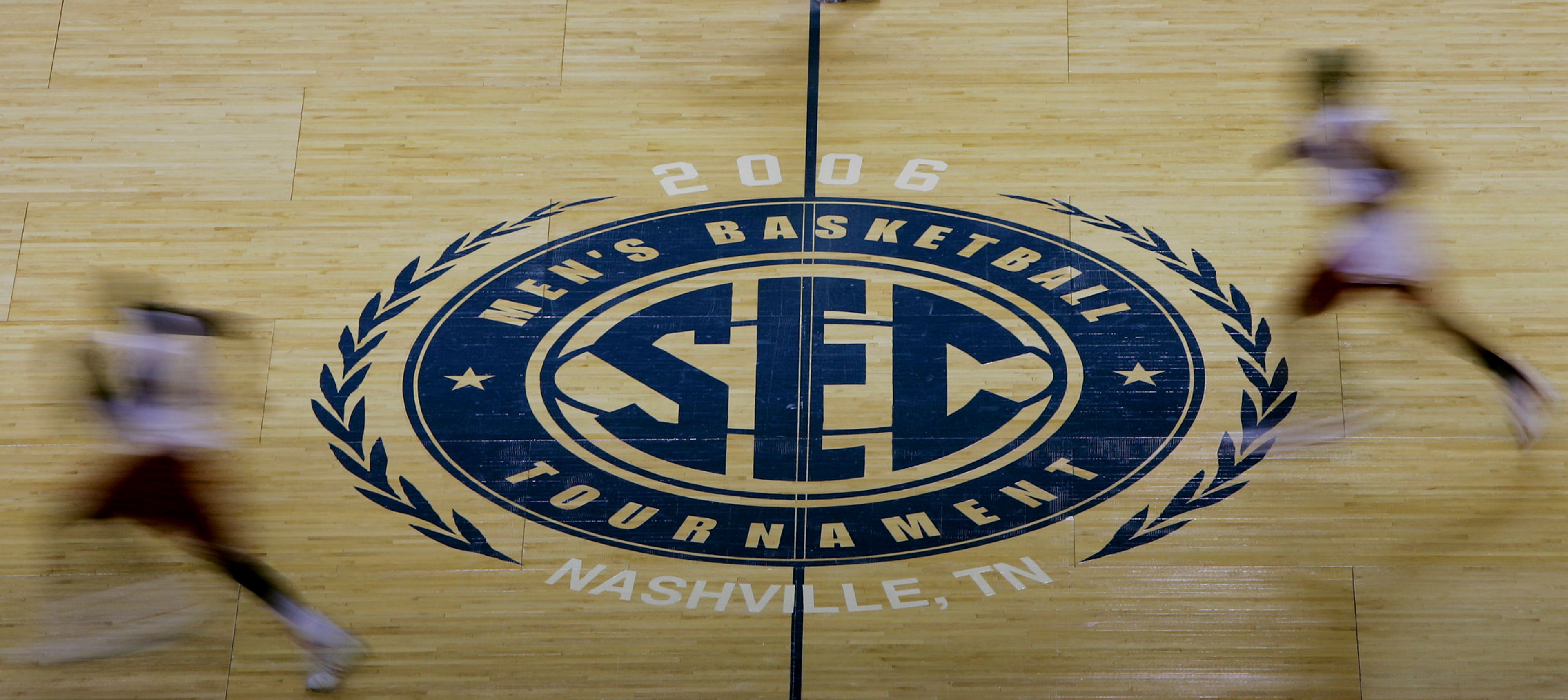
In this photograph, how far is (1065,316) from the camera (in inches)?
218

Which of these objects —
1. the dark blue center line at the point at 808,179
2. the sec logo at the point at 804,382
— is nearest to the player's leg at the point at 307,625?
the sec logo at the point at 804,382

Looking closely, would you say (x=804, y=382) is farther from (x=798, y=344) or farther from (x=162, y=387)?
(x=162, y=387)

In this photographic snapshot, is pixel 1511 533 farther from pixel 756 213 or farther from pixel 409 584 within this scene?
pixel 409 584

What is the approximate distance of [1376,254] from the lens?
5.04 m

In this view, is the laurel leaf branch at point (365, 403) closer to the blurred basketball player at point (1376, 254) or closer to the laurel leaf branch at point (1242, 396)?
the laurel leaf branch at point (1242, 396)

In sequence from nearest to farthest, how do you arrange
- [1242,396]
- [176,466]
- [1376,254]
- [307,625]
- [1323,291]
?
[176,466], [307,625], [1376,254], [1323,291], [1242,396]

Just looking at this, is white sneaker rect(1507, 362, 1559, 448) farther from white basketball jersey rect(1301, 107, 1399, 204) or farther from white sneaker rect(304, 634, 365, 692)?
white sneaker rect(304, 634, 365, 692)

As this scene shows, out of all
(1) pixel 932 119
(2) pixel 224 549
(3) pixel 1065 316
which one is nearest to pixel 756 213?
(1) pixel 932 119

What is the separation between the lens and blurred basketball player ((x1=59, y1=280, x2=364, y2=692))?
4.72m

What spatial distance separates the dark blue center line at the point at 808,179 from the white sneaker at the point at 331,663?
171 cm

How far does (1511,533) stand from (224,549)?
5.13 meters

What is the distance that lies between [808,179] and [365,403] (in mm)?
2258

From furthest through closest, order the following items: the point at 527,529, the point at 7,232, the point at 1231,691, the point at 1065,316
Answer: the point at 7,232
the point at 1065,316
the point at 527,529
the point at 1231,691

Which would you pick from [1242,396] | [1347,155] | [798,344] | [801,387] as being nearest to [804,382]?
[801,387]
